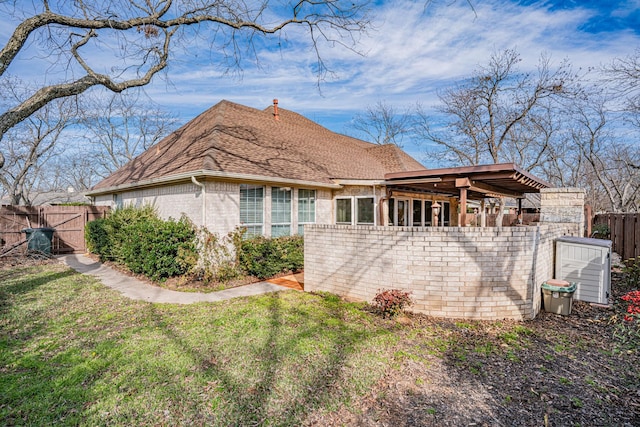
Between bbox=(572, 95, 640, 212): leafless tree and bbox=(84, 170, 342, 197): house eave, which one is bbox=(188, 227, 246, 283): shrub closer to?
bbox=(84, 170, 342, 197): house eave

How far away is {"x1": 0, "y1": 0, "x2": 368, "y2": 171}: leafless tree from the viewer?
22.0 feet

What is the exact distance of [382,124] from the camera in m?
36.3

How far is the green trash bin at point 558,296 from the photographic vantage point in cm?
571

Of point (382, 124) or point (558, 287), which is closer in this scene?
point (558, 287)

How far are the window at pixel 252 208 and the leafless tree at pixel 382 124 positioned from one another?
2781 centimetres

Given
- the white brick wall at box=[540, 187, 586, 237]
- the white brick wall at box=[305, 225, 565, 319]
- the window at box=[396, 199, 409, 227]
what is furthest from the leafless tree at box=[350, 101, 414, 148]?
the white brick wall at box=[305, 225, 565, 319]

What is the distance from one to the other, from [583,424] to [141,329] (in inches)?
226

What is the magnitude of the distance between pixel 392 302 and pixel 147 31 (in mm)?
9473

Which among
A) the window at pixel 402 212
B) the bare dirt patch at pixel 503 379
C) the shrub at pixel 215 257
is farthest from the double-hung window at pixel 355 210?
the bare dirt patch at pixel 503 379

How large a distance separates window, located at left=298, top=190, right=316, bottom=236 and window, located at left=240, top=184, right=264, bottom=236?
1.69m

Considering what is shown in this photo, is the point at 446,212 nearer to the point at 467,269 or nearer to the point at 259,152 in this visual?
the point at 259,152

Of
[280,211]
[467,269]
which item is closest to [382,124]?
[280,211]

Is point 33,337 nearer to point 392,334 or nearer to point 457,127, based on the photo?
point 392,334

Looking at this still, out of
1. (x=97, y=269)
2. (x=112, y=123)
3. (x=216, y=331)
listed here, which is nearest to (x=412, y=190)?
(x=216, y=331)
